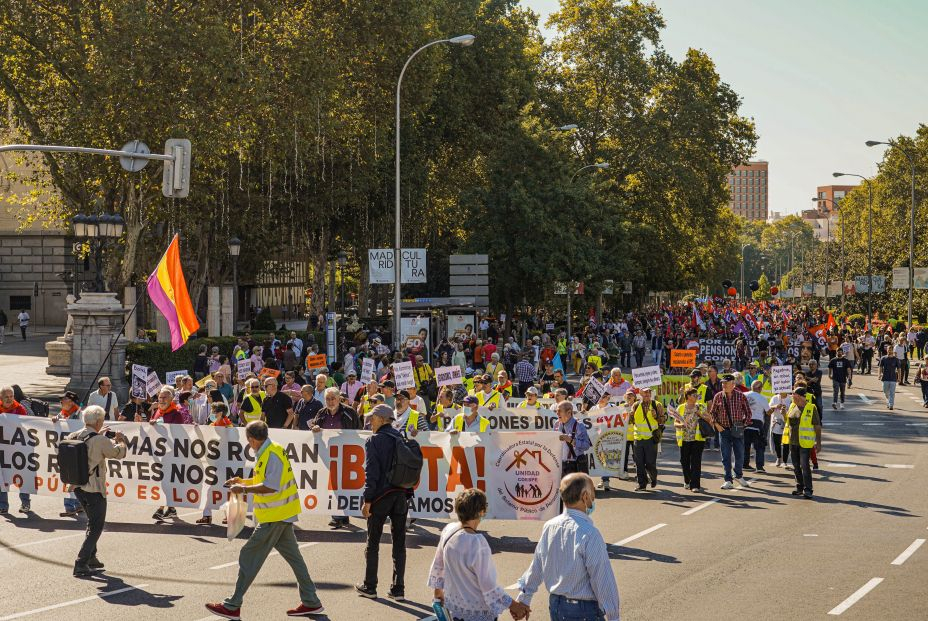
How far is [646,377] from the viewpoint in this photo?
20.3 m

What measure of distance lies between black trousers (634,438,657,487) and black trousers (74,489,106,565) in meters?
7.85

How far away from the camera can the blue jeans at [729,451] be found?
642 inches

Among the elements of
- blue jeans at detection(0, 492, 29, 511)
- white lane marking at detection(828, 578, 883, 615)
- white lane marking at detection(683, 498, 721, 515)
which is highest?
blue jeans at detection(0, 492, 29, 511)

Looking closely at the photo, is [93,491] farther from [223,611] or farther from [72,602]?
[223,611]

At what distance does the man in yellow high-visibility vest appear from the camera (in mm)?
9086

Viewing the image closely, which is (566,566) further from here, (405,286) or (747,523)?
(405,286)

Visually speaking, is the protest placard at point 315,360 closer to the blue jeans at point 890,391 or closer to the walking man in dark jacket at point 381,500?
the walking man in dark jacket at point 381,500

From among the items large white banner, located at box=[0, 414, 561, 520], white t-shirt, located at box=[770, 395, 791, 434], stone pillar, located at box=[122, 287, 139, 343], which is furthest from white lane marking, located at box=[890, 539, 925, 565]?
stone pillar, located at box=[122, 287, 139, 343]

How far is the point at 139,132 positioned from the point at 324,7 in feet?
36.3

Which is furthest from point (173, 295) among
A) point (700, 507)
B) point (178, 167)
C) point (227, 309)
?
point (227, 309)

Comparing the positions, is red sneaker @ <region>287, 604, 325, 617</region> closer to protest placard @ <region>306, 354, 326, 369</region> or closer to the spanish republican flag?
the spanish republican flag

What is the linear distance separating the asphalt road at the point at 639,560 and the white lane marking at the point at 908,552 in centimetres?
3

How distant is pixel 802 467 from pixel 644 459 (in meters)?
2.11

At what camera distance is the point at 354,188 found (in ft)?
155
